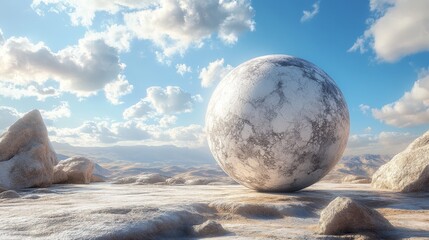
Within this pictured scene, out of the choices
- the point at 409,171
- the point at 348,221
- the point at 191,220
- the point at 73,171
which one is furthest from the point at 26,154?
the point at 409,171

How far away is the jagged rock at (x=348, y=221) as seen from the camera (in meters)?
4.72

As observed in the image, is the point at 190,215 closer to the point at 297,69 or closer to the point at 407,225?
the point at 407,225

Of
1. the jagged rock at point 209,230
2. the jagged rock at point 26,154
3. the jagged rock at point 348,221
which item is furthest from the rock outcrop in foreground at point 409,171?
the jagged rock at point 26,154

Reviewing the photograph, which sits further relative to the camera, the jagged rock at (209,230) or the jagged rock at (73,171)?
the jagged rock at (73,171)

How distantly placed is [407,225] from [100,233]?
4251 millimetres

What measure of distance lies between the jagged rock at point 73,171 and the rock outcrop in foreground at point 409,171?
1075cm

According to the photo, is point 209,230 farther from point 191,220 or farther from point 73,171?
point 73,171

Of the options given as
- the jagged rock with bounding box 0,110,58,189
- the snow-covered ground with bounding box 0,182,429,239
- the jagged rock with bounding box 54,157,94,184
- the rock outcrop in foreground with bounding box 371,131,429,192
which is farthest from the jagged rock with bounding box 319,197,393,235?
the jagged rock with bounding box 54,157,94,184

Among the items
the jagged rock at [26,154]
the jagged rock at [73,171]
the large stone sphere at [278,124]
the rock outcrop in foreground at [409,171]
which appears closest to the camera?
the large stone sphere at [278,124]

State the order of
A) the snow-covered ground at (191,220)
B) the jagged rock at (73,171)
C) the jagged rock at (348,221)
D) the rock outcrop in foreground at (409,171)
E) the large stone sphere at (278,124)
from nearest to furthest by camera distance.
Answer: the snow-covered ground at (191,220), the jagged rock at (348,221), the large stone sphere at (278,124), the rock outcrop in foreground at (409,171), the jagged rock at (73,171)

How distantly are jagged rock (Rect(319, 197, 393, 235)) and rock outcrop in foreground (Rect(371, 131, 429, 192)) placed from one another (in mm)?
5324

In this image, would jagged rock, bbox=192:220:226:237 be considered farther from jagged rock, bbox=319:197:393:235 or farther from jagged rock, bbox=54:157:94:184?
jagged rock, bbox=54:157:94:184

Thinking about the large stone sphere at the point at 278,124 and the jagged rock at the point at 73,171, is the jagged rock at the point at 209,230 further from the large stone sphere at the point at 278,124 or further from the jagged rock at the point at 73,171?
the jagged rock at the point at 73,171

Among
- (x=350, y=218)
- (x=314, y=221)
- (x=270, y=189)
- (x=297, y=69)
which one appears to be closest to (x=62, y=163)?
(x=270, y=189)
